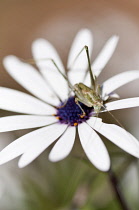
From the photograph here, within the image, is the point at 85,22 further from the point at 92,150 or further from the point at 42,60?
the point at 92,150

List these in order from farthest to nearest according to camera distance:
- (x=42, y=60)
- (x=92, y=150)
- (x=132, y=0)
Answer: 1. (x=132, y=0)
2. (x=42, y=60)
3. (x=92, y=150)

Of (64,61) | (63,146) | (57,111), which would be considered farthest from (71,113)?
(64,61)

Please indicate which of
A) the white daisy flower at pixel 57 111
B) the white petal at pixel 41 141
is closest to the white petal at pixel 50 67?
the white daisy flower at pixel 57 111

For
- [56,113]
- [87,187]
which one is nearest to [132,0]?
[56,113]

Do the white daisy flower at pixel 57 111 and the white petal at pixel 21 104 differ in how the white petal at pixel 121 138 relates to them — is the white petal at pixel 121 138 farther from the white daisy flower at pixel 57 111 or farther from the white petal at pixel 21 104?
the white petal at pixel 21 104

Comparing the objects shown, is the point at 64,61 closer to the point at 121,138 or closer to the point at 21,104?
the point at 21,104

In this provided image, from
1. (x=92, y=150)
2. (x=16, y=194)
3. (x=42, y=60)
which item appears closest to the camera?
(x=92, y=150)

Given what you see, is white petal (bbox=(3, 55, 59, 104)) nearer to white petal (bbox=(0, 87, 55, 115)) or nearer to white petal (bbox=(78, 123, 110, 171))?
white petal (bbox=(0, 87, 55, 115))
